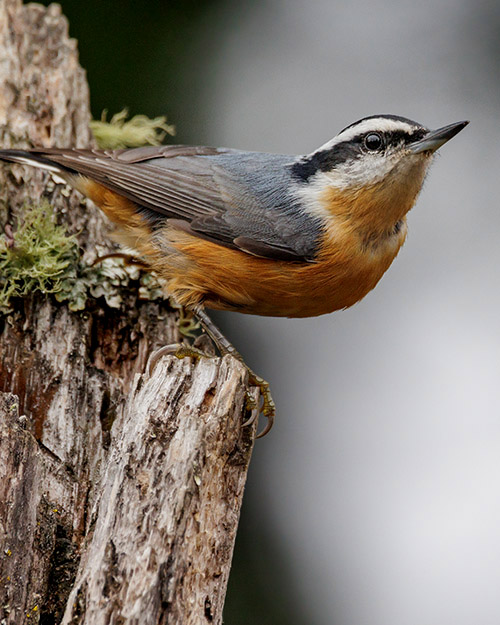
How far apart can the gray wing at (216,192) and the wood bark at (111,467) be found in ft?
1.29

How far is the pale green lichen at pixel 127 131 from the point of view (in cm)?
490

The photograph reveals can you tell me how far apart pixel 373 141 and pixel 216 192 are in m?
0.78

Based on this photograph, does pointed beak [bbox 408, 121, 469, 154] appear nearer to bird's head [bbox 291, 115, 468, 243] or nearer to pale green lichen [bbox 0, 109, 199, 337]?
bird's head [bbox 291, 115, 468, 243]

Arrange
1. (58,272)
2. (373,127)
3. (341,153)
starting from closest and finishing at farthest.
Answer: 1. (373,127)
2. (341,153)
3. (58,272)

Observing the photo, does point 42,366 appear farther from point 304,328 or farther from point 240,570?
point 304,328

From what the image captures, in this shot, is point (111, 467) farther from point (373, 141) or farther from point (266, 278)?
point (373, 141)

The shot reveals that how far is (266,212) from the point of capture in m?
3.61

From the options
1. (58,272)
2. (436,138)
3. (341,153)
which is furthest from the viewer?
(58,272)

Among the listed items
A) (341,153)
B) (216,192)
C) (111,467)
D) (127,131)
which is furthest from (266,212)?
(127,131)

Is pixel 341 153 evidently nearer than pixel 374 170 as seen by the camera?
No

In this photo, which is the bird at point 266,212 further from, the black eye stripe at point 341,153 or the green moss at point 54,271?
the green moss at point 54,271

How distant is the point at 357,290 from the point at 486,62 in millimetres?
3409

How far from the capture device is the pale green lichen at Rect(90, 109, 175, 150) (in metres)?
4.90

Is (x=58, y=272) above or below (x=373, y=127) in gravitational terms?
below
